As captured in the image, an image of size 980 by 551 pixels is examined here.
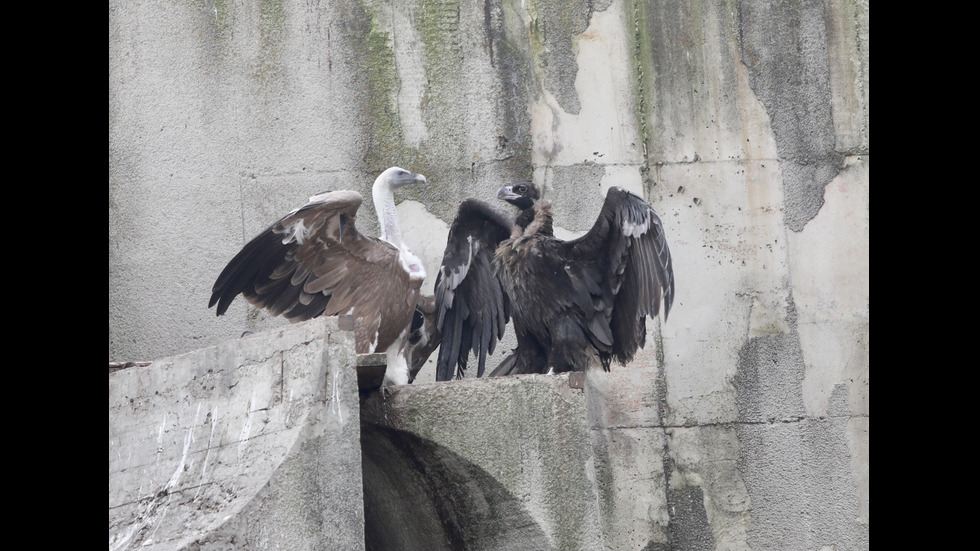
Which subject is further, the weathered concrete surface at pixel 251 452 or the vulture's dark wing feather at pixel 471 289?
the vulture's dark wing feather at pixel 471 289

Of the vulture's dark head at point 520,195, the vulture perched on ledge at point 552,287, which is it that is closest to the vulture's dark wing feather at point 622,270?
the vulture perched on ledge at point 552,287

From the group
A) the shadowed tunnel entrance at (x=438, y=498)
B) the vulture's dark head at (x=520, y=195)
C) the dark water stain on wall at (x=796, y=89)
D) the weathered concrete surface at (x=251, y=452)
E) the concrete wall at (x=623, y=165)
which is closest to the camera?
the weathered concrete surface at (x=251, y=452)

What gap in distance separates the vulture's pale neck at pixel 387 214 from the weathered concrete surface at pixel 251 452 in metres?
1.50

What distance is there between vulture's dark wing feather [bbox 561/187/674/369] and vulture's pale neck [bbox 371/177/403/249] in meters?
0.79

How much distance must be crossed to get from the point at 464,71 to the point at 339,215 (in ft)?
6.81

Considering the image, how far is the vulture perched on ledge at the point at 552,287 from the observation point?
5.75 metres

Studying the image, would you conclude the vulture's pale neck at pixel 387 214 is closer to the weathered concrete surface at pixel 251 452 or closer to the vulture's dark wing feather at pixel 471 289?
the vulture's dark wing feather at pixel 471 289

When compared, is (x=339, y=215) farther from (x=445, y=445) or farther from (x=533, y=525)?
(x=533, y=525)

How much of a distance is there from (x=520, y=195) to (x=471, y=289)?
1.81ft

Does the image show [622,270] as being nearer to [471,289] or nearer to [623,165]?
[471,289]

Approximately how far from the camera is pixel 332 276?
19.0 feet

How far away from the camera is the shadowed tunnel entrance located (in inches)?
191

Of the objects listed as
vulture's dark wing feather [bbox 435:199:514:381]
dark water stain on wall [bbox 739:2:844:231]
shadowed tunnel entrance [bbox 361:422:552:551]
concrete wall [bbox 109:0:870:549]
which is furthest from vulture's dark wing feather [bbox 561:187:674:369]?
dark water stain on wall [bbox 739:2:844:231]

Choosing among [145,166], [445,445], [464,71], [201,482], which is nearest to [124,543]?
[201,482]
